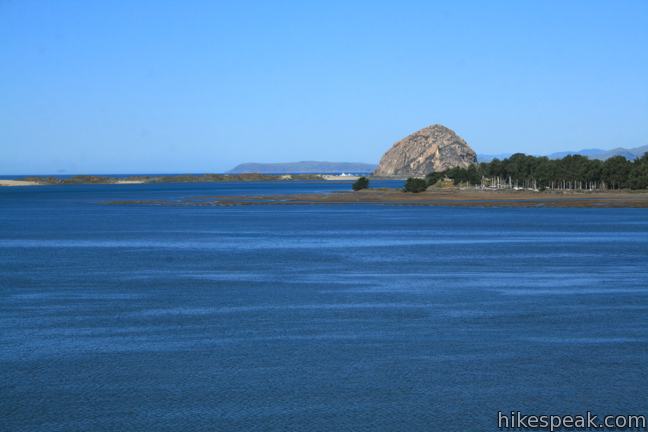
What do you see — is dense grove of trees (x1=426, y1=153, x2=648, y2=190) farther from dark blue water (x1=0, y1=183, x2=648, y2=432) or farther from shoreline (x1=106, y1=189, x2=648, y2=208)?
dark blue water (x1=0, y1=183, x2=648, y2=432)

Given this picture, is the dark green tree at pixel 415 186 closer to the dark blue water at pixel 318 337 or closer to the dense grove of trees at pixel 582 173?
the dense grove of trees at pixel 582 173

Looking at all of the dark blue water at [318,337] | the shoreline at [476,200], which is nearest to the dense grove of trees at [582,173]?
the shoreline at [476,200]

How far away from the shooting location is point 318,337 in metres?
28.8

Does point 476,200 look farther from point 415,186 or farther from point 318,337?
point 318,337

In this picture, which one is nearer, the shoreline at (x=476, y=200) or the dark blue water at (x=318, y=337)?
the dark blue water at (x=318, y=337)

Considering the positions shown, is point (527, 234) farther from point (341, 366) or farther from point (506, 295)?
point (341, 366)

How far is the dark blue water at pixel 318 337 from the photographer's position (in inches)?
827

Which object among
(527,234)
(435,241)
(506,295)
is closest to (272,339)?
(506,295)

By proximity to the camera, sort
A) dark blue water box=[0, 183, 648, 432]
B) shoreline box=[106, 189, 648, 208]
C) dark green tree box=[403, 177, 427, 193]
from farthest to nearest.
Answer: dark green tree box=[403, 177, 427, 193] < shoreline box=[106, 189, 648, 208] < dark blue water box=[0, 183, 648, 432]

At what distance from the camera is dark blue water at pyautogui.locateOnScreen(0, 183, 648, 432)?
Answer: 21016 mm

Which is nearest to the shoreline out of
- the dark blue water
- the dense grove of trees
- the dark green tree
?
the dark green tree

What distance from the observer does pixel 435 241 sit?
68.4m

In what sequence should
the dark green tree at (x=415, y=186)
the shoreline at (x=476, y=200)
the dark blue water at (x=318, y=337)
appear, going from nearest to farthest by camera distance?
the dark blue water at (x=318, y=337) < the shoreline at (x=476, y=200) < the dark green tree at (x=415, y=186)

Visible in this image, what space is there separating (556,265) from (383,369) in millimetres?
27560
